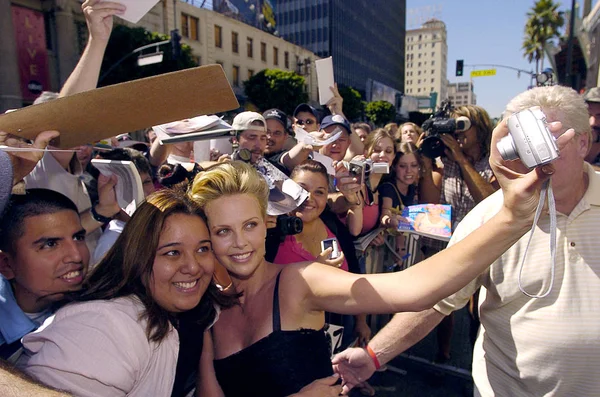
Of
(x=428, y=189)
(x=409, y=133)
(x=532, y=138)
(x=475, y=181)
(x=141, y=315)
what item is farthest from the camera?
(x=409, y=133)

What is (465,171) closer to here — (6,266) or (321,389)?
(321,389)

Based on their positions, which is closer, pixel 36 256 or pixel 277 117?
pixel 36 256

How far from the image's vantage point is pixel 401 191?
14.2ft

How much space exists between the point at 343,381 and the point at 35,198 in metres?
1.68

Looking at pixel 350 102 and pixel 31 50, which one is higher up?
pixel 31 50

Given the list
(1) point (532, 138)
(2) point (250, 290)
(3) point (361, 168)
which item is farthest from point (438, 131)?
(1) point (532, 138)

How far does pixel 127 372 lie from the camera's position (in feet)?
4.23

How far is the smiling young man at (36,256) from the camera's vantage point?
5.36ft

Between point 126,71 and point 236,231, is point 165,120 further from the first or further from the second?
point 126,71

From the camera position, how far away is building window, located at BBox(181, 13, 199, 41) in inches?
1343

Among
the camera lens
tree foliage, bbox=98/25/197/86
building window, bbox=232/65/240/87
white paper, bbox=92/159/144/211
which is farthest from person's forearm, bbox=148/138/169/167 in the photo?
building window, bbox=232/65/240/87

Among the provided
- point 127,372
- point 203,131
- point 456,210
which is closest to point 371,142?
point 456,210

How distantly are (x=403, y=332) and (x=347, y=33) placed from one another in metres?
79.4

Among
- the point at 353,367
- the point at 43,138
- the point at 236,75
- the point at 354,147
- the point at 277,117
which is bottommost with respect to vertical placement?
the point at 353,367
